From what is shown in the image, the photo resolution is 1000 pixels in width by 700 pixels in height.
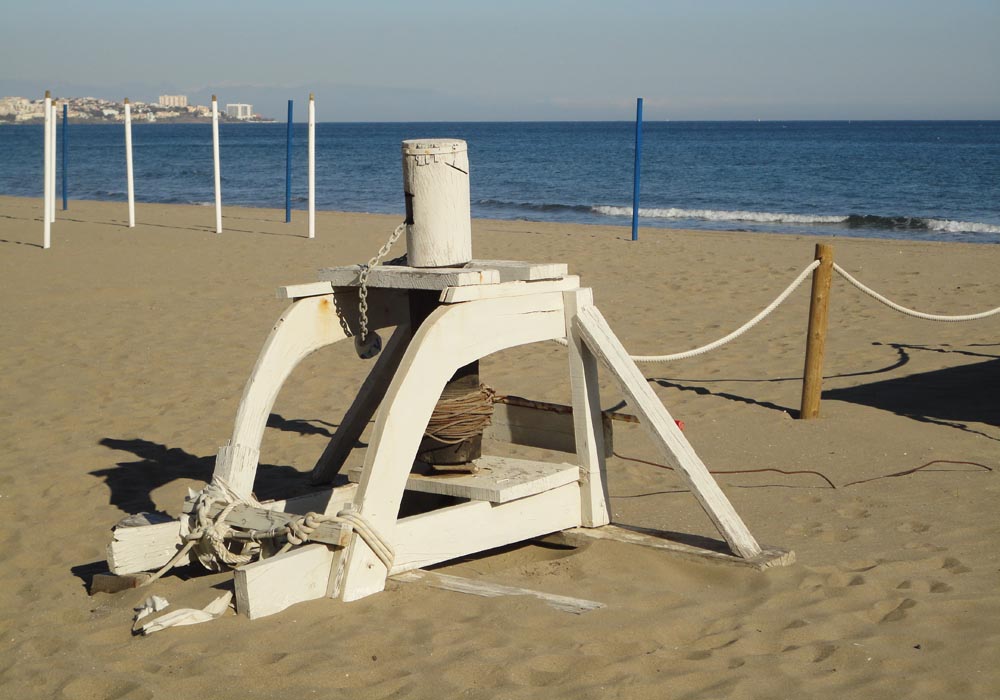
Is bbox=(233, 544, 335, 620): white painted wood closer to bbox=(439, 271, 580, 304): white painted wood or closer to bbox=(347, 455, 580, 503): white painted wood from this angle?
bbox=(347, 455, 580, 503): white painted wood

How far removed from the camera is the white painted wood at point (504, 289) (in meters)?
3.45

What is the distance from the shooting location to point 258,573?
3.14 m

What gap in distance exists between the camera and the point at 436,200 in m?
3.69

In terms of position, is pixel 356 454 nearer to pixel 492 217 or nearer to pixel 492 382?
pixel 492 382

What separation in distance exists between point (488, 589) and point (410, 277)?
1.11 meters

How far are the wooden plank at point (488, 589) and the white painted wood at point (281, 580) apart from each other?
31 cm

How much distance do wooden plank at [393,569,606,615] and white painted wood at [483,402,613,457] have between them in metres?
0.86

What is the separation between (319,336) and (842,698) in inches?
88.8

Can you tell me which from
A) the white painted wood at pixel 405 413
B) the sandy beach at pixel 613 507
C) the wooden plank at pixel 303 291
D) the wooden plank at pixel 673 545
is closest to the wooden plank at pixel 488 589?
the sandy beach at pixel 613 507

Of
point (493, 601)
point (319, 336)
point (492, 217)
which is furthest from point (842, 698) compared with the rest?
point (492, 217)

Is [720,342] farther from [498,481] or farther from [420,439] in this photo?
[420,439]

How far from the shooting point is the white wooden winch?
10.8ft

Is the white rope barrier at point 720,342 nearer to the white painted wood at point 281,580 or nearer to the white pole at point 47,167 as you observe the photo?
the white painted wood at point 281,580

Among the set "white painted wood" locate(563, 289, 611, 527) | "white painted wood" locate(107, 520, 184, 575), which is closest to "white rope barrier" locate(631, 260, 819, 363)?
"white painted wood" locate(563, 289, 611, 527)
